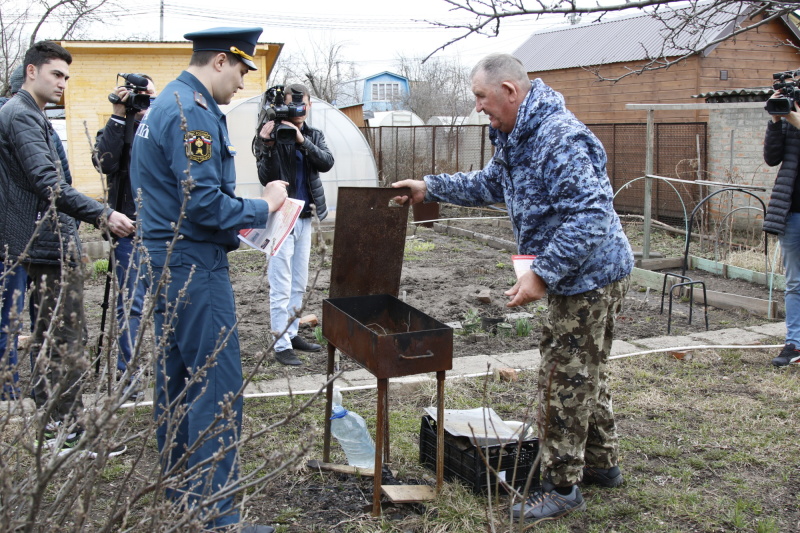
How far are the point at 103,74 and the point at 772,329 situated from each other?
18748 mm

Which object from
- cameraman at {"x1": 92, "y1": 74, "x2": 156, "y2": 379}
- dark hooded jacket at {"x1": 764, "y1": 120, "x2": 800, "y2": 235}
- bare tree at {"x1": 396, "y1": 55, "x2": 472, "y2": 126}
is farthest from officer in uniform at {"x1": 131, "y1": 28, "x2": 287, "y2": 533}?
bare tree at {"x1": 396, "y1": 55, "x2": 472, "y2": 126}

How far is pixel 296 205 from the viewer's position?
126 inches

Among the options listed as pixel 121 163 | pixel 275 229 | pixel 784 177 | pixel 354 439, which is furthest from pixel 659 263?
pixel 275 229

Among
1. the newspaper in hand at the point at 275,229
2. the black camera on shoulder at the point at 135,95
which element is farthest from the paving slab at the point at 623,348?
the black camera on shoulder at the point at 135,95

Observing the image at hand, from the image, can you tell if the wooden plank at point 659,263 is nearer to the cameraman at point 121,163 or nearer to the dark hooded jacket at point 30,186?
the cameraman at point 121,163

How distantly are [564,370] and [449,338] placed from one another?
562 millimetres

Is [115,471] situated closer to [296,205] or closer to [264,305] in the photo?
[296,205]

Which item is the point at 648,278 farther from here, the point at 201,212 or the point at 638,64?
the point at 638,64

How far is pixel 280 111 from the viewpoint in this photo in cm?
536

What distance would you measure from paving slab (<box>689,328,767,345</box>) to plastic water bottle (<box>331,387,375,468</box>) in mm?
3667

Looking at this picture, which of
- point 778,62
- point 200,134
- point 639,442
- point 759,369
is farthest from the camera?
point 778,62

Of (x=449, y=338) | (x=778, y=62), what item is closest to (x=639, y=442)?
(x=449, y=338)

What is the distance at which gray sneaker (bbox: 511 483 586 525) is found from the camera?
11.1 ft

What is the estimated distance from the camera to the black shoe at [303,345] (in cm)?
612
